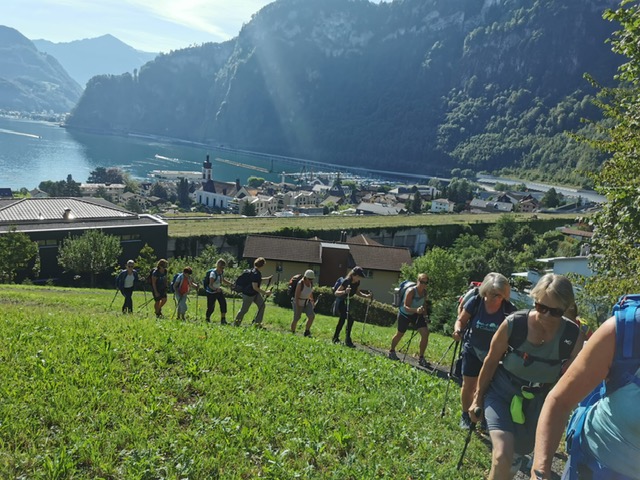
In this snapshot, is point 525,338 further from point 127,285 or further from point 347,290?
point 127,285

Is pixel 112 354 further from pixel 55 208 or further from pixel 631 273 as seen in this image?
pixel 55 208

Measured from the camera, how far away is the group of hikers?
2600mm

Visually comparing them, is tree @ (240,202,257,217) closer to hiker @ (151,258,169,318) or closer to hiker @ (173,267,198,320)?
hiker @ (151,258,169,318)

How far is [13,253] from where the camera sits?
3347 cm

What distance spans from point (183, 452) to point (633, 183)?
10.1m

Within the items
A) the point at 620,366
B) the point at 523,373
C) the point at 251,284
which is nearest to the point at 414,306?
the point at 251,284

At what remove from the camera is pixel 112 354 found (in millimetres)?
6797

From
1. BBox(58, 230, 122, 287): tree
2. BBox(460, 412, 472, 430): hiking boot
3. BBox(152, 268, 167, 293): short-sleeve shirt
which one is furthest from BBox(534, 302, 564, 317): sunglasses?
BBox(58, 230, 122, 287): tree

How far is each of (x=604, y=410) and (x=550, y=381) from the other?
1734 mm

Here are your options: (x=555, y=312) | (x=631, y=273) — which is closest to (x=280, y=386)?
(x=555, y=312)

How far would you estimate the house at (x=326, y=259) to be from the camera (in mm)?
43594

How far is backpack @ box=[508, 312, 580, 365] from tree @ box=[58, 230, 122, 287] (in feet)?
126

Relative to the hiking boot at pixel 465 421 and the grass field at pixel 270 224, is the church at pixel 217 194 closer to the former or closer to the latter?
the grass field at pixel 270 224

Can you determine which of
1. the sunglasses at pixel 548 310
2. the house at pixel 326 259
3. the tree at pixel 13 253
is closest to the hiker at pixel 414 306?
the sunglasses at pixel 548 310
